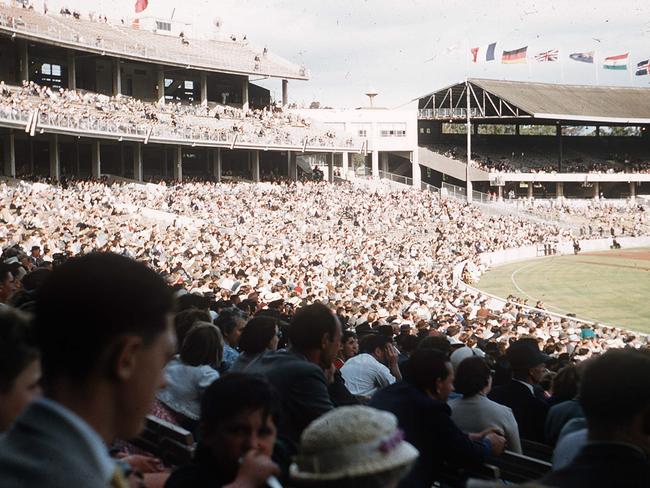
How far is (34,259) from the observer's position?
1695 centimetres

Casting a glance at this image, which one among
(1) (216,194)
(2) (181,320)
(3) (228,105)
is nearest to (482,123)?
(3) (228,105)

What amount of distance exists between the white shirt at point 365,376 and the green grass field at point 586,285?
2246 centimetres

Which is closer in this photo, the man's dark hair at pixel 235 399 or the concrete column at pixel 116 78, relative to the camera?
the man's dark hair at pixel 235 399

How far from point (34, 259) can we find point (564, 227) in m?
50.4

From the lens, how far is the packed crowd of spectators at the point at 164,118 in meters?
40.8

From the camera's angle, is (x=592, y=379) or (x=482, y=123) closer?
(x=592, y=379)

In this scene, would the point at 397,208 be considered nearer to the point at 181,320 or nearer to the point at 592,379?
the point at 181,320

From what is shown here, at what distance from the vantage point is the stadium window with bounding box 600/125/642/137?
281 feet

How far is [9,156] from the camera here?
41.6 metres

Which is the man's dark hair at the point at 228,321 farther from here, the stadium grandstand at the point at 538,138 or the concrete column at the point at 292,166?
the stadium grandstand at the point at 538,138

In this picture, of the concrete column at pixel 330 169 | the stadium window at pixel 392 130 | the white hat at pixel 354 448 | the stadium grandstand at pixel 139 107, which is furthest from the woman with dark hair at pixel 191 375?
the stadium window at pixel 392 130

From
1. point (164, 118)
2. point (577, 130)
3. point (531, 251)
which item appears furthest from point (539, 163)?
point (164, 118)

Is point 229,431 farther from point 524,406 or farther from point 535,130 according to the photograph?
Result: point 535,130

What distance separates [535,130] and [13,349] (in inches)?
3305
